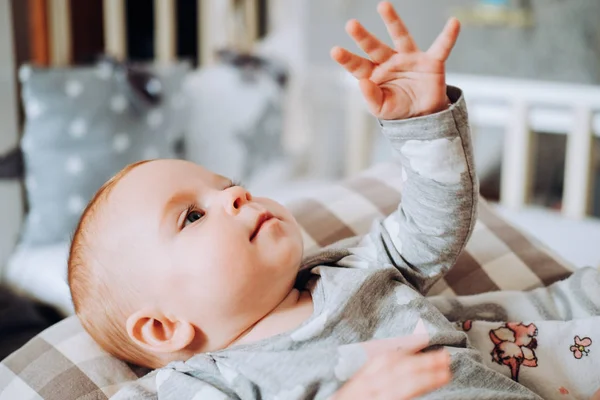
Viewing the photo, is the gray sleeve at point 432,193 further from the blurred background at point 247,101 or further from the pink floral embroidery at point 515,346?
the blurred background at point 247,101

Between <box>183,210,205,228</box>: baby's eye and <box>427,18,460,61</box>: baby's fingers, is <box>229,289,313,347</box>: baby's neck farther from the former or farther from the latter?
<box>427,18,460,61</box>: baby's fingers

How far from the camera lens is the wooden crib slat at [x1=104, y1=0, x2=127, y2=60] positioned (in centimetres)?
208

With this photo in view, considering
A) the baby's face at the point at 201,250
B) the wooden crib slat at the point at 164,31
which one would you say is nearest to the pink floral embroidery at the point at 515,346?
the baby's face at the point at 201,250

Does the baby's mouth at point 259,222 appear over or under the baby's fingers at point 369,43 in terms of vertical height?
under

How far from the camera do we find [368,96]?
74cm

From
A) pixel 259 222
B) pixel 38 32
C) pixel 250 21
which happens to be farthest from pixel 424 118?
pixel 250 21

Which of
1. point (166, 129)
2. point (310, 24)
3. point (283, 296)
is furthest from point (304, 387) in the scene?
point (310, 24)

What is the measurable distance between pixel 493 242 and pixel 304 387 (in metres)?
0.55

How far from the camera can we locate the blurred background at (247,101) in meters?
1.69

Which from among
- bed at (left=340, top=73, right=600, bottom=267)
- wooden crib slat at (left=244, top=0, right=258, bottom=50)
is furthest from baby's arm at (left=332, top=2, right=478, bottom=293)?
wooden crib slat at (left=244, top=0, right=258, bottom=50)

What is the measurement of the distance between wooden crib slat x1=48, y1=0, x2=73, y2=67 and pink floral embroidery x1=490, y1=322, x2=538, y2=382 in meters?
1.52

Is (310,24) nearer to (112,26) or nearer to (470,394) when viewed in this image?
(112,26)

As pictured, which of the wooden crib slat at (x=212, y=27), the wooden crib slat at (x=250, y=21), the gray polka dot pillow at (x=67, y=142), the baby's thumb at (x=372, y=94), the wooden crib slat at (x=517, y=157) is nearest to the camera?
the baby's thumb at (x=372, y=94)

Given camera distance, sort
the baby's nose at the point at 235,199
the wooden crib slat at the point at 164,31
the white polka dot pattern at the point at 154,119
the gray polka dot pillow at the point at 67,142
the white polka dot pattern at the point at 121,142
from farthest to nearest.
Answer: the wooden crib slat at the point at 164,31, the white polka dot pattern at the point at 154,119, the white polka dot pattern at the point at 121,142, the gray polka dot pillow at the point at 67,142, the baby's nose at the point at 235,199
